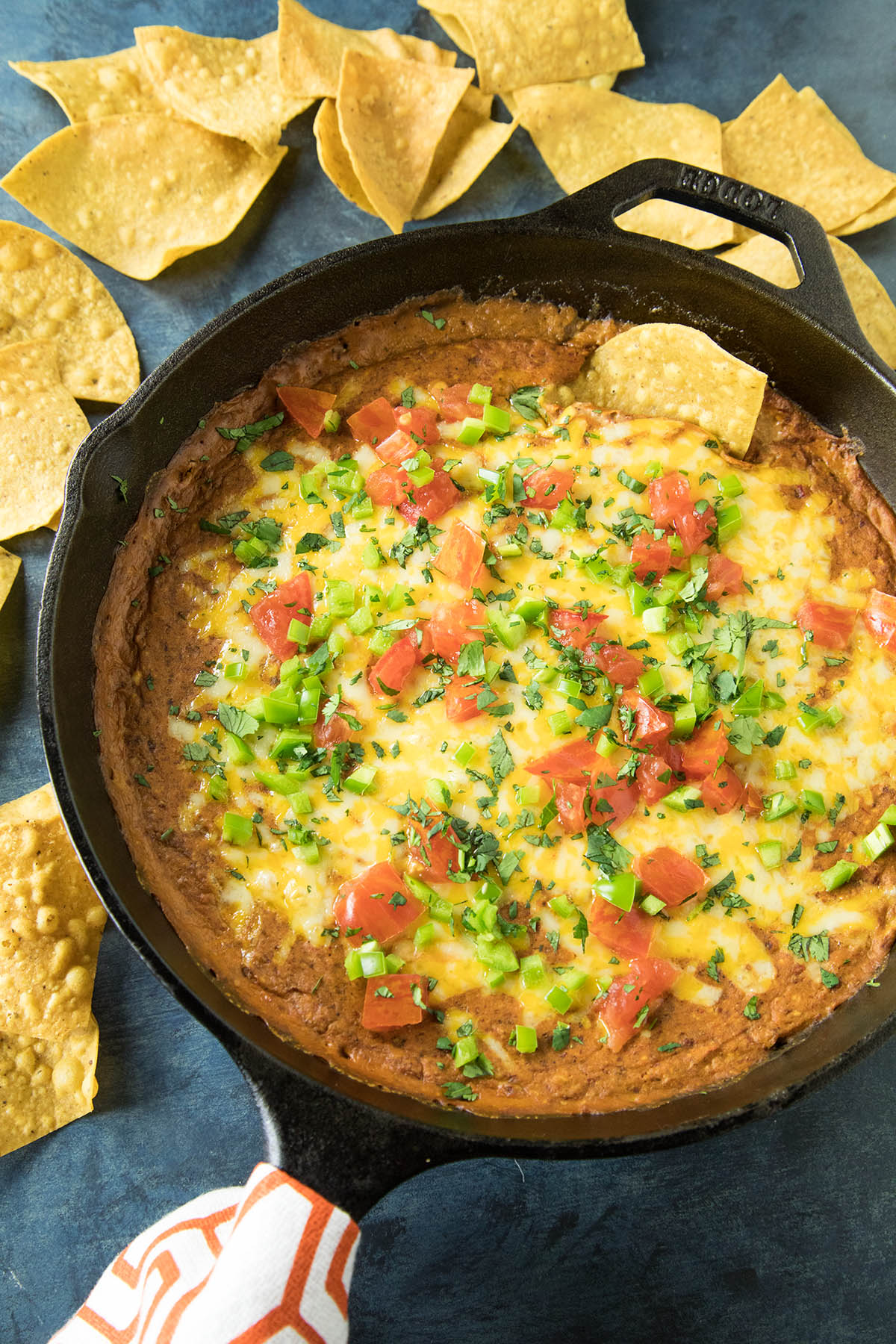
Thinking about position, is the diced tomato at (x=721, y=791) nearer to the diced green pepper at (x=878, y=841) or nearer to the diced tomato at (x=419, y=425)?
the diced green pepper at (x=878, y=841)

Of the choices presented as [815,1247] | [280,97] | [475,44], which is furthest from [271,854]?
[475,44]

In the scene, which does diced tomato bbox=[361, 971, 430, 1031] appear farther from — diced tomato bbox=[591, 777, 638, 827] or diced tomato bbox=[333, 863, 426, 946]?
diced tomato bbox=[591, 777, 638, 827]

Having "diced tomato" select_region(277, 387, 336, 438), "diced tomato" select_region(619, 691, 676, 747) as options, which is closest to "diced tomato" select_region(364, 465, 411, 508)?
"diced tomato" select_region(277, 387, 336, 438)

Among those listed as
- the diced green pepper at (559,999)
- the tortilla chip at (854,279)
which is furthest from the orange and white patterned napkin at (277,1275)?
the tortilla chip at (854,279)

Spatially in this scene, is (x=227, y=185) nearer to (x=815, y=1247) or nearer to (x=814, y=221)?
(x=814, y=221)

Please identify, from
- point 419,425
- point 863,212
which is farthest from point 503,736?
point 863,212

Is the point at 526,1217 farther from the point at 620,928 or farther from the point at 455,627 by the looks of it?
the point at 455,627

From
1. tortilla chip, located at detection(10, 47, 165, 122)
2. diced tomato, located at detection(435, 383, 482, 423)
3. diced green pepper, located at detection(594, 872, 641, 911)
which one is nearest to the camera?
diced green pepper, located at detection(594, 872, 641, 911)
